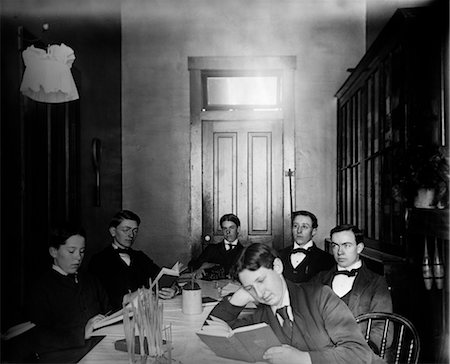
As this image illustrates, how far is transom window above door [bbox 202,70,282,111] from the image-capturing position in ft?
5.72

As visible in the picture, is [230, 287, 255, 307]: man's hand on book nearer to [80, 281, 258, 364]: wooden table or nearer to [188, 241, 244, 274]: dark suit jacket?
[80, 281, 258, 364]: wooden table

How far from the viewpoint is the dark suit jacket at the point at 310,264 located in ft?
5.77

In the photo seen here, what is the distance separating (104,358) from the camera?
50.2 inches

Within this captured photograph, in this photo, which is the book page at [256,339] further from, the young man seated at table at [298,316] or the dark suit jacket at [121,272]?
the dark suit jacket at [121,272]

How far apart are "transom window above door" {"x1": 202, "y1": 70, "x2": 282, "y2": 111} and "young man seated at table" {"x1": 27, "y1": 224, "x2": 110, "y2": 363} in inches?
26.8

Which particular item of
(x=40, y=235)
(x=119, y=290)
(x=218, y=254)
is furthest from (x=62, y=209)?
(x=218, y=254)

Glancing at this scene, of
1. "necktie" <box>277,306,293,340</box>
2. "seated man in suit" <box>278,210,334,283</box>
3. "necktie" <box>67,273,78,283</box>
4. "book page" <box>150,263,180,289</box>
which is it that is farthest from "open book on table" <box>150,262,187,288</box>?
"necktie" <box>277,306,293,340</box>

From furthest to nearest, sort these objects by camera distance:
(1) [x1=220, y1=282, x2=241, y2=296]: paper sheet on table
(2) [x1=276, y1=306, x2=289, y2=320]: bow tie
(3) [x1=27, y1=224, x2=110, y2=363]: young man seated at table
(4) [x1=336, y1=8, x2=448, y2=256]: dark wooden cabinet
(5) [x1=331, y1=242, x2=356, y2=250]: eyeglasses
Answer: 1. (1) [x1=220, y1=282, x2=241, y2=296]: paper sheet on table
2. (4) [x1=336, y1=8, x2=448, y2=256]: dark wooden cabinet
3. (5) [x1=331, y1=242, x2=356, y2=250]: eyeglasses
4. (3) [x1=27, y1=224, x2=110, y2=363]: young man seated at table
5. (2) [x1=276, y1=306, x2=289, y2=320]: bow tie

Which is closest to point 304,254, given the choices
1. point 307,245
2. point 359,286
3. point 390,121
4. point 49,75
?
point 307,245

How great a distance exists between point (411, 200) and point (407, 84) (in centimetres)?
47

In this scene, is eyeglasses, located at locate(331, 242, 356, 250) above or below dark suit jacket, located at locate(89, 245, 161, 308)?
above

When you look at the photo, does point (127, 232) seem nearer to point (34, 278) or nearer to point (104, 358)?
point (34, 278)

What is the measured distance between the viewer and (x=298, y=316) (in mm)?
1312

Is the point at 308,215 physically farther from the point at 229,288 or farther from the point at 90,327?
the point at 90,327
